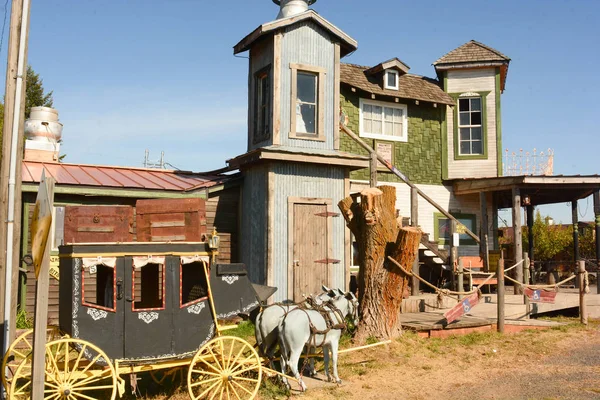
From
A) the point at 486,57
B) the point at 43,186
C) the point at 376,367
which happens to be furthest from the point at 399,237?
the point at 486,57

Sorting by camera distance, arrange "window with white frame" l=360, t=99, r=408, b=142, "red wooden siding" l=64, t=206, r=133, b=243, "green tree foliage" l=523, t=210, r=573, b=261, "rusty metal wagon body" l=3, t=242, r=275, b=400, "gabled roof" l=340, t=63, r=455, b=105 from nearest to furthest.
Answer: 1. "rusty metal wagon body" l=3, t=242, r=275, b=400
2. "red wooden siding" l=64, t=206, r=133, b=243
3. "gabled roof" l=340, t=63, r=455, b=105
4. "window with white frame" l=360, t=99, r=408, b=142
5. "green tree foliage" l=523, t=210, r=573, b=261

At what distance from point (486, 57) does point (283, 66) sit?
9.63 m


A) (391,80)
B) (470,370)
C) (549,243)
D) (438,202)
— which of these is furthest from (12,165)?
(549,243)

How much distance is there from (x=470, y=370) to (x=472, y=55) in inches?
545

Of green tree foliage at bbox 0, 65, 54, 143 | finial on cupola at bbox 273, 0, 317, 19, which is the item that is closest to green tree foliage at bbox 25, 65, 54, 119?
green tree foliage at bbox 0, 65, 54, 143

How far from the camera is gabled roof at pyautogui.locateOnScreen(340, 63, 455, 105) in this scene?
18.7m

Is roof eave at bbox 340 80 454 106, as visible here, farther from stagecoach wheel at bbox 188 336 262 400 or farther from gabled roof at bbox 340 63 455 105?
stagecoach wheel at bbox 188 336 262 400

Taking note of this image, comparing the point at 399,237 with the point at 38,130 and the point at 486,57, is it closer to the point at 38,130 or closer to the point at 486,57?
the point at 38,130

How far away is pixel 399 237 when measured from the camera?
1067cm

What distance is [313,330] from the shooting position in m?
7.98

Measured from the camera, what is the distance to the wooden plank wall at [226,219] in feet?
45.4

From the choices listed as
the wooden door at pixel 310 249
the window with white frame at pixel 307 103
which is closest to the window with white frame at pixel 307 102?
the window with white frame at pixel 307 103

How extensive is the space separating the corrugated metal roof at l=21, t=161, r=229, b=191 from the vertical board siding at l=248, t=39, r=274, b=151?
1.34m

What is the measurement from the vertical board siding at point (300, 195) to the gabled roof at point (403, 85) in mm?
5560
